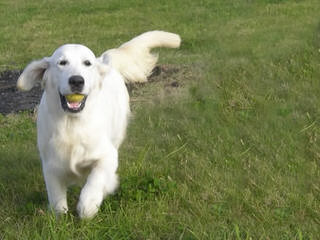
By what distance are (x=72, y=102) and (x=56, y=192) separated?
64cm

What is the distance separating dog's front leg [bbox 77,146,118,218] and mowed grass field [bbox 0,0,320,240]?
0.08 meters

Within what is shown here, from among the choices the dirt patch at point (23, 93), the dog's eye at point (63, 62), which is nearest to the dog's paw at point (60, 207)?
the dog's eye at point (63, 62)

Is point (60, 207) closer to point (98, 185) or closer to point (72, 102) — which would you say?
point (98, 185)

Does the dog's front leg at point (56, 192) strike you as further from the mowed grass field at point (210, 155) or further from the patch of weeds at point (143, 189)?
the patch of weeds at point (143, 189)

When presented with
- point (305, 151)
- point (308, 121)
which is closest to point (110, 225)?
point (305, 151)

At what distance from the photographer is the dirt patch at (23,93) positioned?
7527mm

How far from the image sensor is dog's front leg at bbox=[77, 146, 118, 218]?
414 centimetres

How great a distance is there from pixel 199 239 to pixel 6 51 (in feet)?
28.0

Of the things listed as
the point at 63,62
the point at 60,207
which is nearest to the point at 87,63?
the point at 63,62

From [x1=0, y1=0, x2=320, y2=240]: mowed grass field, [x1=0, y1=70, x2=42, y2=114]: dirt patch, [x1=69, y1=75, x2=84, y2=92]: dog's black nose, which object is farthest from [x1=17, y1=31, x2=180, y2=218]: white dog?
[x1=0, y1=70, x2=42, y2=114]: dirt patch

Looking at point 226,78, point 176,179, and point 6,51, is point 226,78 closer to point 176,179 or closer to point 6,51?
point 176,179

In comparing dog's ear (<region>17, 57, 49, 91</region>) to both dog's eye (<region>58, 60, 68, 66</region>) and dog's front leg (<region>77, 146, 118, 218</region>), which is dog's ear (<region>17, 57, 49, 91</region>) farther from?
dog's front leg (<region>77, 146, 118, 218</region>)

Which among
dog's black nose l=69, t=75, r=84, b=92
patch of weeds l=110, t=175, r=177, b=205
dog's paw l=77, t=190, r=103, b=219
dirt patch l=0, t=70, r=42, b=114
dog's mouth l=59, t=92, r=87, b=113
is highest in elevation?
dog's black nose l=69, t=75, r=84, b=92

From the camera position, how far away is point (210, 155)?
5145 millimetres
